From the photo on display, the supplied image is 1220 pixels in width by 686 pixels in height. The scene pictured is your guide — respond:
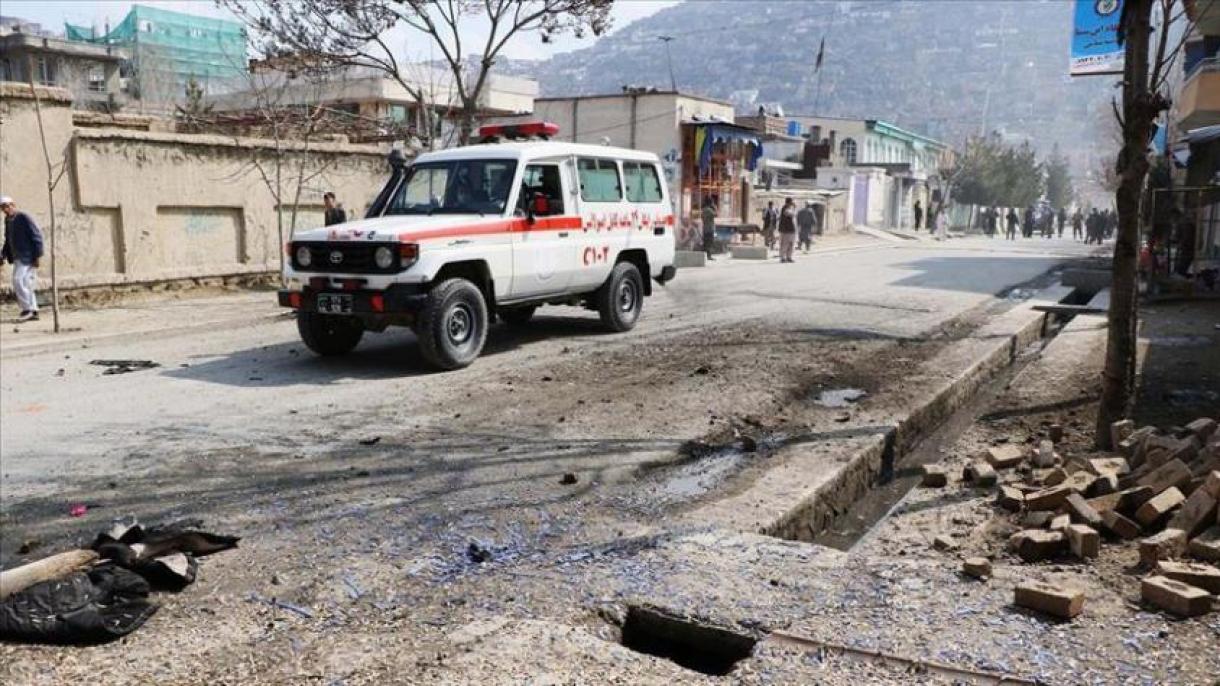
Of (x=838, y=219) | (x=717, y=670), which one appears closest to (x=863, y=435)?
(x=717, y=670)

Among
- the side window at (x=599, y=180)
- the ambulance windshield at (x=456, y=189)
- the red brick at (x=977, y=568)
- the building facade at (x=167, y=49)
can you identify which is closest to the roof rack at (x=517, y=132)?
the side window at (x=599, y=180)

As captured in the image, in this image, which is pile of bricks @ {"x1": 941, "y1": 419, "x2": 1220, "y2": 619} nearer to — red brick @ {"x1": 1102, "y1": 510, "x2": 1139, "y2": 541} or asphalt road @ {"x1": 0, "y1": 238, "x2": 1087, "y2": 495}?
red brick @ {"x1": 1102, "y1": 510, "x2": 1139, "y2": 541}

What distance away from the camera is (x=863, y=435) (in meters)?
6.42

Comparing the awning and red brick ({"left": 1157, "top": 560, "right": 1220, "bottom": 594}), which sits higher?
the awning

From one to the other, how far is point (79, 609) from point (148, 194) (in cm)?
1288

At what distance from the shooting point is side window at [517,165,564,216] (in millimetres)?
9445

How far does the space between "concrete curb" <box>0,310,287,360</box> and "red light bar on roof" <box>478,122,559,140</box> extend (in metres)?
4.33

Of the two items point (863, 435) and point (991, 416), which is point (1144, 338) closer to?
point (991, 416)

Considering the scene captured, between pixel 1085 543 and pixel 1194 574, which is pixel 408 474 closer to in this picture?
pixel 1085 543

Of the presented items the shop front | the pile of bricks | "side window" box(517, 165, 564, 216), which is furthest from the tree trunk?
the shop front

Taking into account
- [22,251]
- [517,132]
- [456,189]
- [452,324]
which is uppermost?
[517,132]

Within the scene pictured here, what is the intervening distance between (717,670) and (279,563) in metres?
1.99

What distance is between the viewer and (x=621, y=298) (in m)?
11.2

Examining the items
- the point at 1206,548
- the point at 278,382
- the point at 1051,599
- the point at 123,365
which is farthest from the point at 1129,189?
the point at 123,365
